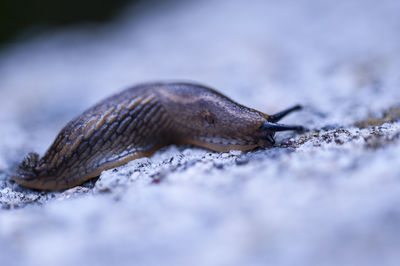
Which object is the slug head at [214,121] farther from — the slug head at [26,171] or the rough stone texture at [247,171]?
the slug head at [26,171]

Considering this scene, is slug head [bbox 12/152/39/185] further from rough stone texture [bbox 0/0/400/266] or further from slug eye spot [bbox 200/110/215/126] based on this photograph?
slug eye spot [bbox 200/110/215/126]

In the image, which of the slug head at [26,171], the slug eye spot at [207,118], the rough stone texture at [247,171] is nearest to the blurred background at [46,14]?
the rough stone texture at [247,171]

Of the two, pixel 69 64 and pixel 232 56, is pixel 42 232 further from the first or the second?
pixel 69 64

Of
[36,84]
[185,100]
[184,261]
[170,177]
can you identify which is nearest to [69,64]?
[36,84]

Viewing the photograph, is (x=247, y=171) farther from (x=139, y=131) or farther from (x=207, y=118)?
(x=139, y=131)

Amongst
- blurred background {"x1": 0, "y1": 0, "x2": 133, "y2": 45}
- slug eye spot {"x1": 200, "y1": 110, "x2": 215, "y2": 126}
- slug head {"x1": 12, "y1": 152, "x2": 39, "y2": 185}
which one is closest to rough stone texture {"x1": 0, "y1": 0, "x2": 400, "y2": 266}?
slug head {"x1": 12, "y1": 152, "x2": 39, "y2": 185}

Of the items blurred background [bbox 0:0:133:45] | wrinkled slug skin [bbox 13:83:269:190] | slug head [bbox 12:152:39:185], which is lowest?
slug head [bbox 12:152:39:185]
